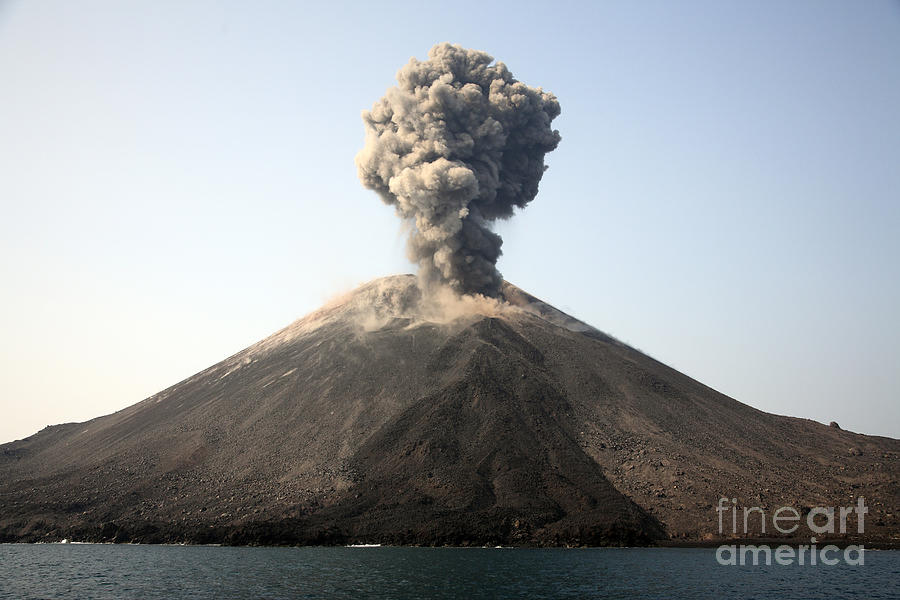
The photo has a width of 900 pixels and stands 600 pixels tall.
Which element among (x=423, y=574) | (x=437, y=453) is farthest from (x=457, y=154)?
(x=423, y=574)

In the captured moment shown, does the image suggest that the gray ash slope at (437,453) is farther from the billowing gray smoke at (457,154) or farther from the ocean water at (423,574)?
Answer: the billowing gray smoke at (457,154)

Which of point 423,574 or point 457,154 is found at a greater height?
point 457,154

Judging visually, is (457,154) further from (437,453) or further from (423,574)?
(423,574)

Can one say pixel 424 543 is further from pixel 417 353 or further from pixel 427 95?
pixel 427 95

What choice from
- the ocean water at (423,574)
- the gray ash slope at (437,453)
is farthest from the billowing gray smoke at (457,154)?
the ocean water at (423,574)

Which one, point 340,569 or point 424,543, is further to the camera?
point 424,543

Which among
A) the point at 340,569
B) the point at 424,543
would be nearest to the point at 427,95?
the point at 424,543

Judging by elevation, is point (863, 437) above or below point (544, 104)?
below
